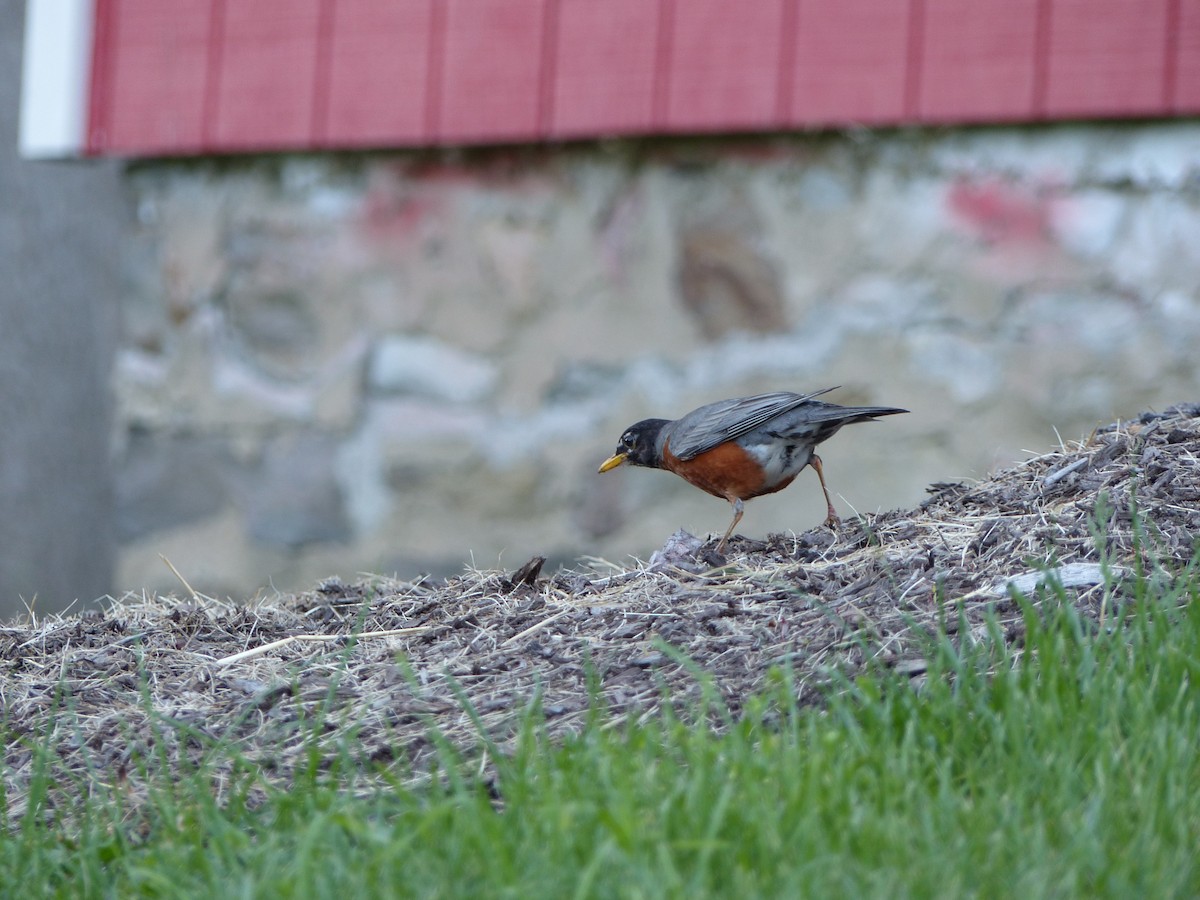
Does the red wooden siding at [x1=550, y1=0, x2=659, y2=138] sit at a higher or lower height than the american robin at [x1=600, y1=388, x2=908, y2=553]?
higher

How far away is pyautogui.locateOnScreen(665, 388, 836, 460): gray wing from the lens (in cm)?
409

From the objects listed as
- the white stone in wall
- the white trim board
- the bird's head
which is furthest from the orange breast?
the white trim board

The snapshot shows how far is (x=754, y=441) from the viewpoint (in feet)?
13.4

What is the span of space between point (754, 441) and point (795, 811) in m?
2.23

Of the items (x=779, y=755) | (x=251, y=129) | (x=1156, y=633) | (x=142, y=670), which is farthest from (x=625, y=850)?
(x=251, y=129)

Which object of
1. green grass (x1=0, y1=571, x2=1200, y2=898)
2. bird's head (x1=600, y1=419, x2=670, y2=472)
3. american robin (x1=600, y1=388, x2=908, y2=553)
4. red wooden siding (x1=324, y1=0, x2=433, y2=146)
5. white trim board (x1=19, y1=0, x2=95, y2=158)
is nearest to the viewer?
green grass (x1=0, y1=571, x2=1200, y2=898)

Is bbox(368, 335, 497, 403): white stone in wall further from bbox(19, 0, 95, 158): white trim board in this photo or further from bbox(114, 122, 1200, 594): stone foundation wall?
bbox(19, 0, 95, 158): white trim board

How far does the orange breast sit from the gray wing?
3 centimetres

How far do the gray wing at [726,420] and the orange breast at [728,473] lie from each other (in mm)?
28

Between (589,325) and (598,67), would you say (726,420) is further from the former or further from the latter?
(598,67)

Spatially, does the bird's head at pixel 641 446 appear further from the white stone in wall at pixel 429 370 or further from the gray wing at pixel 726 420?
the white stone in wall at pixel 429 370

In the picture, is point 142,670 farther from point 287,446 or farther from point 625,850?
point 287,446

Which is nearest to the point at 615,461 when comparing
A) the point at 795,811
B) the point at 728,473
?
the point at 728,473

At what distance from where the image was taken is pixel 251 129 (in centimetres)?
548
